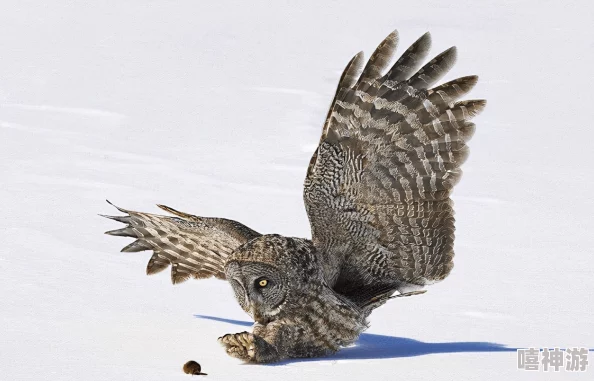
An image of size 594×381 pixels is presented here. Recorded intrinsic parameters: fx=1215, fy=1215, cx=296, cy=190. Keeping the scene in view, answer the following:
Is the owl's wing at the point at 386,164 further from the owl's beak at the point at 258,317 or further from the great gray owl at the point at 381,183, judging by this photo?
the owl's beak at the point at 258,317

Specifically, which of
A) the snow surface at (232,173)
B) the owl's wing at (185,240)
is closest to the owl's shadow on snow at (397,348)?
the snow surface at (232,173)

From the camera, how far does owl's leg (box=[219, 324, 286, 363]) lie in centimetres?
570

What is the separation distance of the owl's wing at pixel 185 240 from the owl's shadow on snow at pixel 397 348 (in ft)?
2.66

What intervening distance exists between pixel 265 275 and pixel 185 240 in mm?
1208

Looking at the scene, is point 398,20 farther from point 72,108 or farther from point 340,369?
point 340,369

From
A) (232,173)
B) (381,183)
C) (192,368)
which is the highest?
(232,173)

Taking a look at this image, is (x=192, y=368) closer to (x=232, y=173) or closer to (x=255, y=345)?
(x=255, y=345)

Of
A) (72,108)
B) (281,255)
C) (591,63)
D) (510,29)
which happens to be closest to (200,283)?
(281,255)

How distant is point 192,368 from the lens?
549 cm

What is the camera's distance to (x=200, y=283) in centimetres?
753

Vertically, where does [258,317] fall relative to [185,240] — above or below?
below

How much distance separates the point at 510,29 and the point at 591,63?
315 centimetres

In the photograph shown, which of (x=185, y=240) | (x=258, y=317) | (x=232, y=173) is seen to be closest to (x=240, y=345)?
(x=258, y=317)

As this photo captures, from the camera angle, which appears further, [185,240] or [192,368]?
[185,240]
